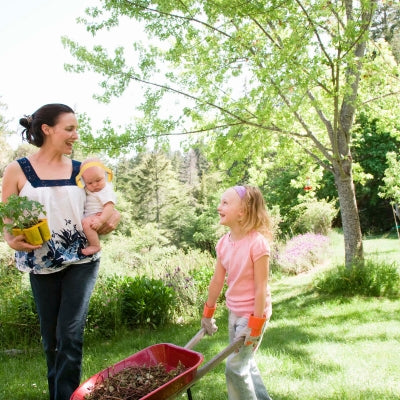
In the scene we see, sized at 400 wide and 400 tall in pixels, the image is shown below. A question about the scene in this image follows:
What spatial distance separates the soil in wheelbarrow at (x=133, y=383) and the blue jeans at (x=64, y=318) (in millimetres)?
450

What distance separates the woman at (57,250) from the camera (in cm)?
223

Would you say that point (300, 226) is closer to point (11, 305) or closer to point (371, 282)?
point (371, 282)

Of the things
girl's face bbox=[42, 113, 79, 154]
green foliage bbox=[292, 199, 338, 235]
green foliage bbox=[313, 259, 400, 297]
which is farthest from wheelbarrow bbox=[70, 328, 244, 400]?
green foliage bbox=[292, 199, 338, 235]

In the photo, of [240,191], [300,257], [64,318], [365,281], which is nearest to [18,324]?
[64,318]

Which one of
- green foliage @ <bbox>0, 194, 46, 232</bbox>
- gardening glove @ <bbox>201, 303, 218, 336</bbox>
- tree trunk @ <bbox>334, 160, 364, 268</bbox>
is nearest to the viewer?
green foliage @ <bbox>0, 194, 46, 232</bbox>

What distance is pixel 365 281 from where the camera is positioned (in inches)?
231

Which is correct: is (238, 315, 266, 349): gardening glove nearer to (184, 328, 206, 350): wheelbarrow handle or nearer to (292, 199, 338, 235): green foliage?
(184, 328, 206, 350): wheelbarrow handle

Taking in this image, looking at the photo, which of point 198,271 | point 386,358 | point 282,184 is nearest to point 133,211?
point 282,184

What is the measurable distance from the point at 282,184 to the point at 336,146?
13.2 metres

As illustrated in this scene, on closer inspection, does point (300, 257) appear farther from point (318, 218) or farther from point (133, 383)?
point (133, 383)

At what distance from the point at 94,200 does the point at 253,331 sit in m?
1.17

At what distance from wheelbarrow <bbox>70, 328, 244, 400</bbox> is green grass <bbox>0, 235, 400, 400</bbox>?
1.02m

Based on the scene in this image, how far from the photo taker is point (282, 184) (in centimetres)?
1883

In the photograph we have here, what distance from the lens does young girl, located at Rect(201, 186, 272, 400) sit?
7.33 feet
